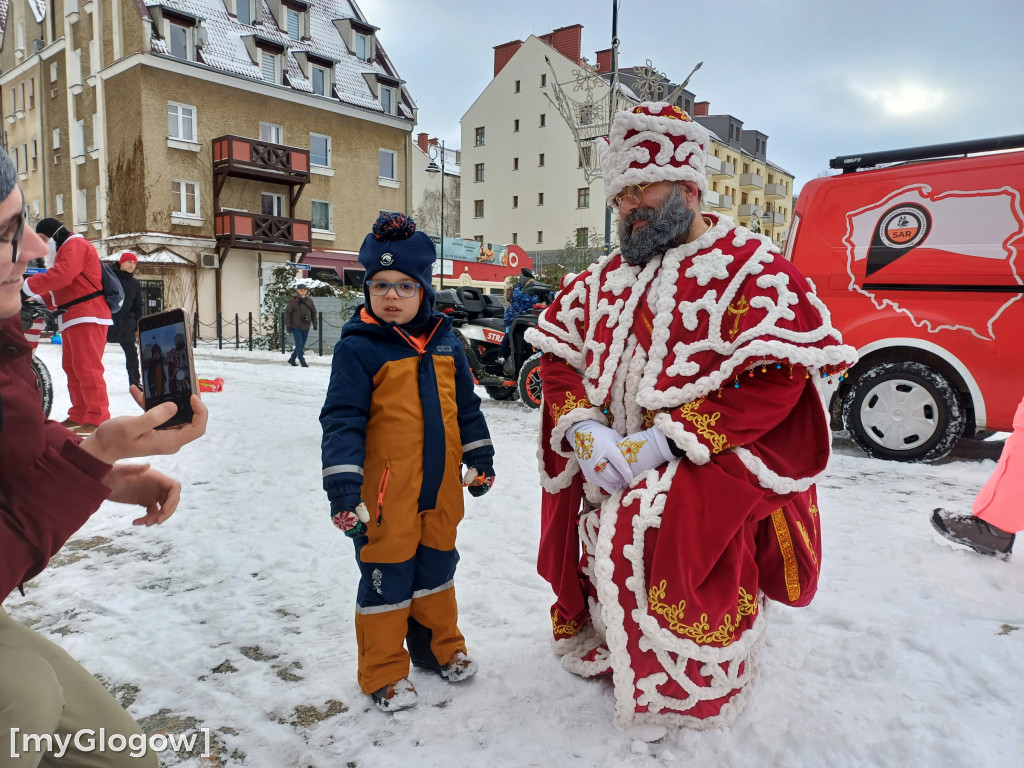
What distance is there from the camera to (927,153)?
226 inches

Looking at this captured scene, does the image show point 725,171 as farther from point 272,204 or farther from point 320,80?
point 272,204

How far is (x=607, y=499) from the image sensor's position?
231 centimetres

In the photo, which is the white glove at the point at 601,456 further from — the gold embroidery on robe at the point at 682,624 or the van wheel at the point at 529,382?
the van wheel at the point at 529,382

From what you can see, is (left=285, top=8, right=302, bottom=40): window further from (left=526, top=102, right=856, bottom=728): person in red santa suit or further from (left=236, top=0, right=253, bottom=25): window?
(left=526, top=102, right=856, bottom=728): person in red santa suit

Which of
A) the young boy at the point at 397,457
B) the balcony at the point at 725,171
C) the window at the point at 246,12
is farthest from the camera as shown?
the balcony at the point at 725,171

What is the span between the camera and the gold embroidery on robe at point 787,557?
2.23 m

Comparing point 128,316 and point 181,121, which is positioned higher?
point 181,121

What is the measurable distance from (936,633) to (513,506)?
8.34ft

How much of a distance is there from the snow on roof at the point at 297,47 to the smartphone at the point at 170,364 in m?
24.4

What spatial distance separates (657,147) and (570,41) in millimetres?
35518

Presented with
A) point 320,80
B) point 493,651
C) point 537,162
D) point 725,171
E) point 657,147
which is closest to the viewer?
point 657,147

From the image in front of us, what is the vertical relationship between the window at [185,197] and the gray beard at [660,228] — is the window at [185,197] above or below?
above

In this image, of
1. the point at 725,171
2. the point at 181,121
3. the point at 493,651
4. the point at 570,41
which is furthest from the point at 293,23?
the point at 493,651

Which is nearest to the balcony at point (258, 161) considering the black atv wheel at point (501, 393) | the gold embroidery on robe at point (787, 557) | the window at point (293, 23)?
the window at point (293, 23)
